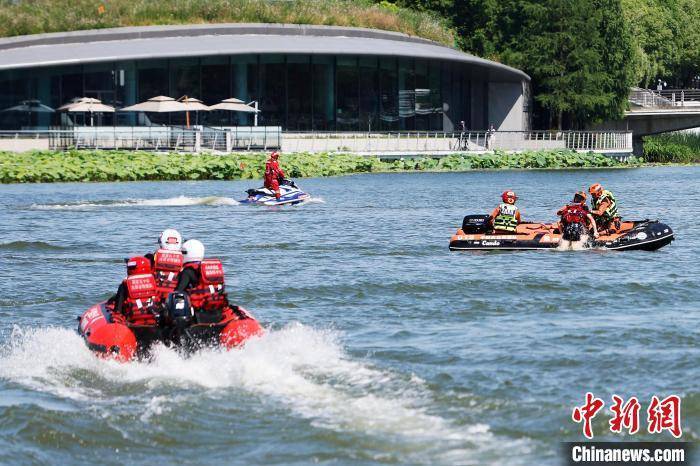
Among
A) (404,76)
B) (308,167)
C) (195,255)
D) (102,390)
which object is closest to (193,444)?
(102,390)

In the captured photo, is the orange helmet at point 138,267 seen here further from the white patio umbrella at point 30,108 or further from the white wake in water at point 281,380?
the white patio umbrella at point 30,108

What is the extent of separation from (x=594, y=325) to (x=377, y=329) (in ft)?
9.74

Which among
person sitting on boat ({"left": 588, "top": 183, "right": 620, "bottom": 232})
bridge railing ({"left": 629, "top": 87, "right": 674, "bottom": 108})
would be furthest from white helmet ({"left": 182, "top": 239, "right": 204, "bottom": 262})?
bridge railing ({"left": 629, "top": 87, "right": 674, "bottom": 108})

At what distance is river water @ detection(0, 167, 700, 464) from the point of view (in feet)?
41.2

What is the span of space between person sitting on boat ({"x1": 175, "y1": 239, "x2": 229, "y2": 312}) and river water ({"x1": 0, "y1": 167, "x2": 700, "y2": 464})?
783 millimetres

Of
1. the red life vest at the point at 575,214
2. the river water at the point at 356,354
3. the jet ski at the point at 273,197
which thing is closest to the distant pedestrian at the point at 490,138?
the jet ski at the point at 273,197

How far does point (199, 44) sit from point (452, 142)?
14.5 metres

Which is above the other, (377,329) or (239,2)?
(239,2)

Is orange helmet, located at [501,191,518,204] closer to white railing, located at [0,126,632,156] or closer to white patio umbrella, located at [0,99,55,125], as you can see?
white railing, located at [0,126,632,156]

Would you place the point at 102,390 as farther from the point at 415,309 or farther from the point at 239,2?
the point at 239,2

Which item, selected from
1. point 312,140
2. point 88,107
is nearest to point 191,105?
point 88,107

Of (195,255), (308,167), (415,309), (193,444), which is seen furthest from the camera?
(308,167)

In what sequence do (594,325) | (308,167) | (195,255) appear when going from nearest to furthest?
(195,255), (594,325), (308,167)

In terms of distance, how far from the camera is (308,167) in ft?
185
